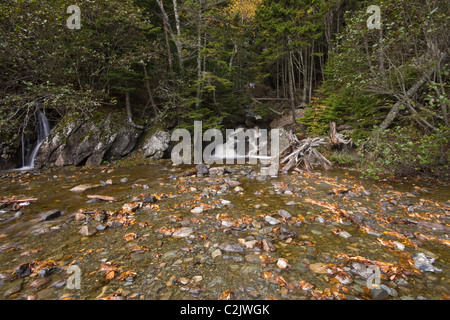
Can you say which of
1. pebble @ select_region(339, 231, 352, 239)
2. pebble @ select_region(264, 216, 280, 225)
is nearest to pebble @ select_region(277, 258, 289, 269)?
pebble @ select_region(264, 216, 280, 225)

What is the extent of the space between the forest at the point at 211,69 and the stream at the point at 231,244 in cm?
274

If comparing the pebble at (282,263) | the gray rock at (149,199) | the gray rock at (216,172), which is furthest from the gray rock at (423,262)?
the gray rock at (216,172)

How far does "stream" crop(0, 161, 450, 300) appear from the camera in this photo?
2459mm

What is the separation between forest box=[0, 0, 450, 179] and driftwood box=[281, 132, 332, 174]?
3.10 ft

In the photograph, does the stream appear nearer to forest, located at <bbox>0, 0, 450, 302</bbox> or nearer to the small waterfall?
forest, located at <bbox>0, 0, 450, 302</bbox>

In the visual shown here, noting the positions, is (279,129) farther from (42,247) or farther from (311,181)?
(42,247)

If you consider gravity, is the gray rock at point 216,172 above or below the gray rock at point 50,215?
above

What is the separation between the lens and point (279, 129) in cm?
1803

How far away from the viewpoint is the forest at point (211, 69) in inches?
247

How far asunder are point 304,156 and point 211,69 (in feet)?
34.9

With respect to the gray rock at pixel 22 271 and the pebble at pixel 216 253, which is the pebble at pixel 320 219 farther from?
the gray rock at pixel 22 271

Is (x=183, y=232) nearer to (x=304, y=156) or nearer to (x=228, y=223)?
(x=228, y=223)
